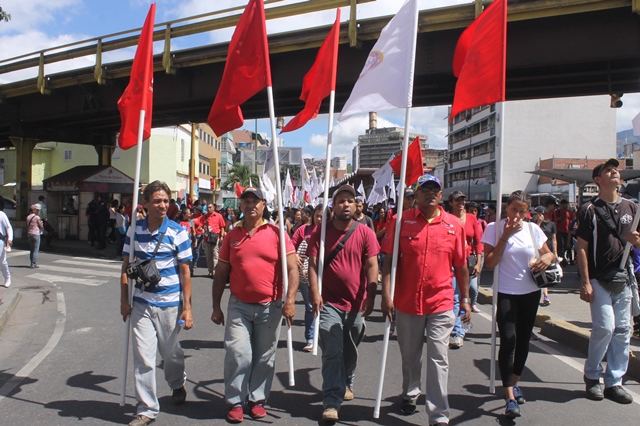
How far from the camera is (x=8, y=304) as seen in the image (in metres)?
9.27

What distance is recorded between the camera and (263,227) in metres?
4.68

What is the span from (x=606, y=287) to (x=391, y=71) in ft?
8.87

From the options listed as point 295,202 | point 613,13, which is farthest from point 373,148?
point 613,13

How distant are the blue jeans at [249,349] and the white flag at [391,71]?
6.16 feet

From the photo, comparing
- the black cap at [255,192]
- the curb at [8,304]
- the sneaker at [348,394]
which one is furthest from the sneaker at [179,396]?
the curb at [8,304]

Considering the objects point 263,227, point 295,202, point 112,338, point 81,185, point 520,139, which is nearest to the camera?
point 263,227

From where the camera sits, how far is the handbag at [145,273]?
14.3 feet

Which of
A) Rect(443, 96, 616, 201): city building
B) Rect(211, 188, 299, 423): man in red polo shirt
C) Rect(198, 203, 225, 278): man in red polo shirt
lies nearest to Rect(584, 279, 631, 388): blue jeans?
Rect(211, 188, 299, 423): man in red polo shirt

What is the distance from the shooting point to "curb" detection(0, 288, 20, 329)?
844 centimetres

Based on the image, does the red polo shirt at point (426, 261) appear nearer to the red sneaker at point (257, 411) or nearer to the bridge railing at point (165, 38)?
the red sneaker at point (257, 411)

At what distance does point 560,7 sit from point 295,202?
17.4 m

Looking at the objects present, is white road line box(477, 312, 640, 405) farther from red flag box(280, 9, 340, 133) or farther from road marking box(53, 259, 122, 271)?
road marking box(53, 259, 122, 271)

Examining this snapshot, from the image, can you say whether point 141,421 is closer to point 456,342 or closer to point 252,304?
point 252,304

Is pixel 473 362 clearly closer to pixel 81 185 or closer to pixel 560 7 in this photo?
pixel 560 7
